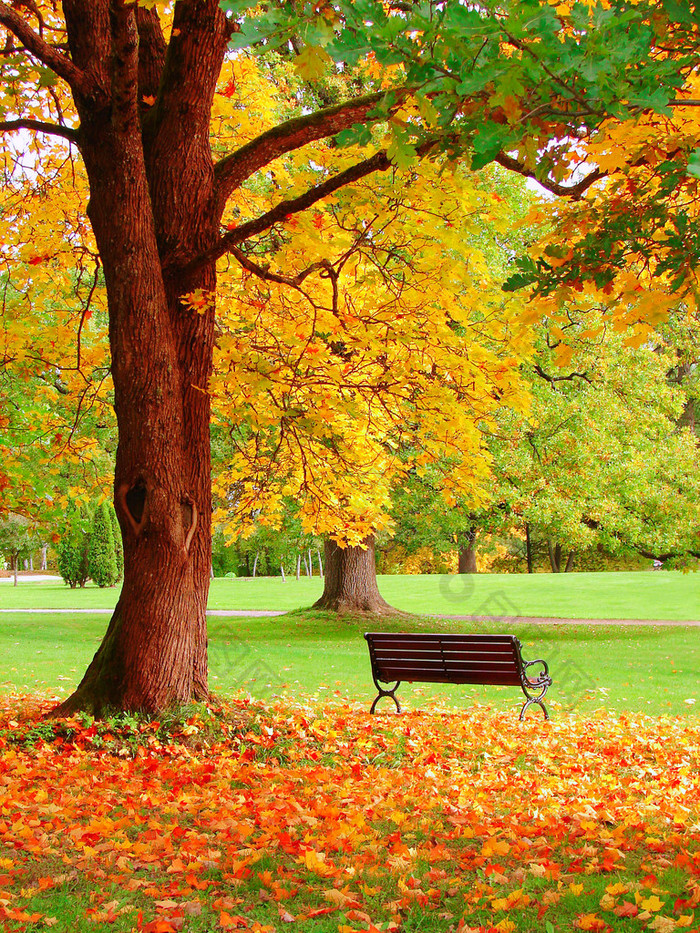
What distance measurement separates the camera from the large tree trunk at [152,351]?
600 centimetres

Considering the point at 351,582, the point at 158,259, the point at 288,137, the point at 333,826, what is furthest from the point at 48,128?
the point at 351,582

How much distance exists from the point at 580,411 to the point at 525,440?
3.84ft

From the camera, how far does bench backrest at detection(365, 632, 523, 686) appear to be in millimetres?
7398

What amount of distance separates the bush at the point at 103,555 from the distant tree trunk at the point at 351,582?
22.6 m

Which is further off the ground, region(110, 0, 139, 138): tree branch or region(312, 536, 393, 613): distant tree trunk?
region(110, 0, 139, 138): tree branch

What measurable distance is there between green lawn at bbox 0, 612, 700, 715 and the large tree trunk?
158 inches

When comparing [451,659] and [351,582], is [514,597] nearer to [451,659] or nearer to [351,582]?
[351,582]

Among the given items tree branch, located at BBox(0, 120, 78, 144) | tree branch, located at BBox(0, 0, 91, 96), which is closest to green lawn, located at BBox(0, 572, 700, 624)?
tree branch, located at BBox(0, 120, 78, 144)

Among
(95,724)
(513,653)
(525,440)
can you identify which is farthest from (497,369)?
(525,440)

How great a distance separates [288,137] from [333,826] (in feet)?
15.3

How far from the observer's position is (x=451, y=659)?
25.0 feet

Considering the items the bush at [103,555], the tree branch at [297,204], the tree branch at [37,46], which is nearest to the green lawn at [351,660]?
the tree branch at [297,204]

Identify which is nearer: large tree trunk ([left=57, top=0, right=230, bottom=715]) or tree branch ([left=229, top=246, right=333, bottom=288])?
large tree trunk ([left=57, top=0, right=230, bottom=715])

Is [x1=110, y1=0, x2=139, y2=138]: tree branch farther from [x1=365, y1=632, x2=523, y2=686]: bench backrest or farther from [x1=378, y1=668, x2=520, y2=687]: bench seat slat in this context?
[x1=378, y1=668, x2=520, y2=687]: bench seat slat
